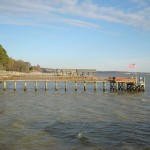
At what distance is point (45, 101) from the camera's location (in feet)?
167

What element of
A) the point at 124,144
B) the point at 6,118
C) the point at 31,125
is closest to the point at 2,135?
the point at 31,125

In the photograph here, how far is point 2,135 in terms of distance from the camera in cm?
2662

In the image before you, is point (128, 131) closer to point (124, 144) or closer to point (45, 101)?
point (124, 144)

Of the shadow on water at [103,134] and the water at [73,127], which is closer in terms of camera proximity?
the water at [73,127]

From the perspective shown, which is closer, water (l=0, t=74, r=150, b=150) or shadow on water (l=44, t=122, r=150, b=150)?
water (l=0, t=74, r=150, b=150)

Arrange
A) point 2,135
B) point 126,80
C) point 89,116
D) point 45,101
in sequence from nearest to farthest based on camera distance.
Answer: point 2,135 < point 89,116 < point 45,101 < point 126,80

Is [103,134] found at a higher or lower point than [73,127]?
lower

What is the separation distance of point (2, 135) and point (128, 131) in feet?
38.1

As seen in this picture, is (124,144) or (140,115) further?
(140,115)

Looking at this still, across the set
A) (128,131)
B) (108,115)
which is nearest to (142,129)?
(128,131)

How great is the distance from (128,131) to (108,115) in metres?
8.78

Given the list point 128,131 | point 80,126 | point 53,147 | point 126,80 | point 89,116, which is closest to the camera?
point 53,147

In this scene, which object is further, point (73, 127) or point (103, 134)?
point (73, 127)

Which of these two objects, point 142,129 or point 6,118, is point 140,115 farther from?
point 6,118
